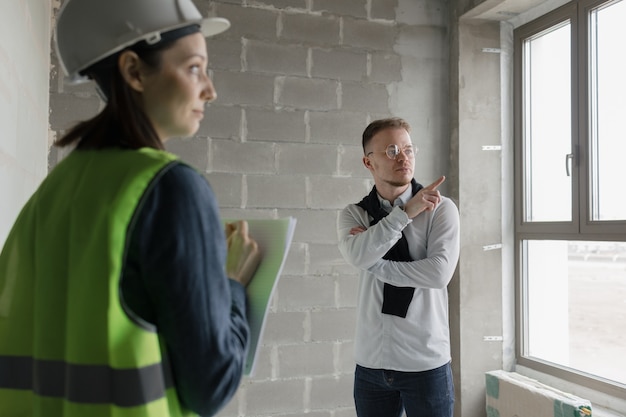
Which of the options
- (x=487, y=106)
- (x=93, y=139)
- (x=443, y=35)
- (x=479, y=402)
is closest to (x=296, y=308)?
(x=479, y=402)

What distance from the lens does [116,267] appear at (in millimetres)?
732

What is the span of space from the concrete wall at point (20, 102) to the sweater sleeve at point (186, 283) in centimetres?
83

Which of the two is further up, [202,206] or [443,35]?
[443,35]

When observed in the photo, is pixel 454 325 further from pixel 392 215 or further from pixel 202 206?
pixel 202 206

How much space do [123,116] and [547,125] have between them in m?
3.18

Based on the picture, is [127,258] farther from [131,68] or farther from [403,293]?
[403,293]

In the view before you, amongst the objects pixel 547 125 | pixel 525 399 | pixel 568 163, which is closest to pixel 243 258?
pixel 525 399

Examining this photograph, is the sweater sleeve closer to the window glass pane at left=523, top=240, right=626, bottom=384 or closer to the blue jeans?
the blue jeans

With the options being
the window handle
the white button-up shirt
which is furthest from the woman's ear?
the window handle

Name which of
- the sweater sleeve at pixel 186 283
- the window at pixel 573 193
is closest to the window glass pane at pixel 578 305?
the window at pixel 573 193

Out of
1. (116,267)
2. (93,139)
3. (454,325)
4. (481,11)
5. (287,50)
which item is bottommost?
(454,325)

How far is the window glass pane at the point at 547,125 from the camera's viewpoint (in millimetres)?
3402

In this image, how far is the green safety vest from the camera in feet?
2.42

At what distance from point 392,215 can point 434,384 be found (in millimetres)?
635
